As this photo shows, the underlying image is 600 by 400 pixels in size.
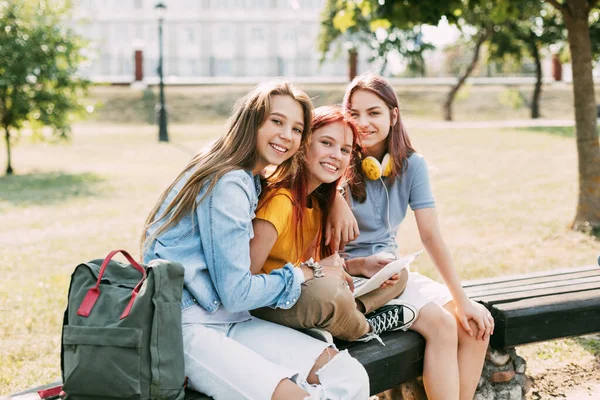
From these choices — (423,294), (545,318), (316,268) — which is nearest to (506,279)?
(545,318)

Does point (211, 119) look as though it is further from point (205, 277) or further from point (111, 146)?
point (205, 277)

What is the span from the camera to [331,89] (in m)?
34.4

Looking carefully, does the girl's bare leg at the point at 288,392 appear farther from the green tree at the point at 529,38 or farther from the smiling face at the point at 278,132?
the green tree at the point at 529,38

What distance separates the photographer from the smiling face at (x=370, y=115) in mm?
3402

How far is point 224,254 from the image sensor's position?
2.52 m

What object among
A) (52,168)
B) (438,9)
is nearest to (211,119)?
(52,168)

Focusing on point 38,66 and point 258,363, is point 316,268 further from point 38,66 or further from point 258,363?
point 38,66

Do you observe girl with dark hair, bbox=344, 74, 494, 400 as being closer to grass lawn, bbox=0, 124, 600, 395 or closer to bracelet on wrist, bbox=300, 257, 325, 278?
grass lawn, bbox=0, 124, 600, 395

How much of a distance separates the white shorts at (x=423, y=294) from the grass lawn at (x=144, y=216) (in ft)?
2.07

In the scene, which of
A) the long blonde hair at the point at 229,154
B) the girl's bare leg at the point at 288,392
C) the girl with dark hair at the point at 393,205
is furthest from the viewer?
the girl with dark hair at the point at 393,205

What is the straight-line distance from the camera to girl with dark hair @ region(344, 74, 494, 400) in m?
3.16

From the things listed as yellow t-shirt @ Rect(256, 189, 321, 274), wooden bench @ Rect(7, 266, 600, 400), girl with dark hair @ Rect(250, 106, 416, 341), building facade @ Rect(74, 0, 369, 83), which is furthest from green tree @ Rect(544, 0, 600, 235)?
building facade @ Rect(74, 0, 369, 83)

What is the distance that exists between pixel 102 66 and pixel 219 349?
170 ft

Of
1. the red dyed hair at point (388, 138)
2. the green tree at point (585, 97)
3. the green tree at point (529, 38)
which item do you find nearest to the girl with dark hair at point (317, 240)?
the red dyed hair at point (388, 138)
